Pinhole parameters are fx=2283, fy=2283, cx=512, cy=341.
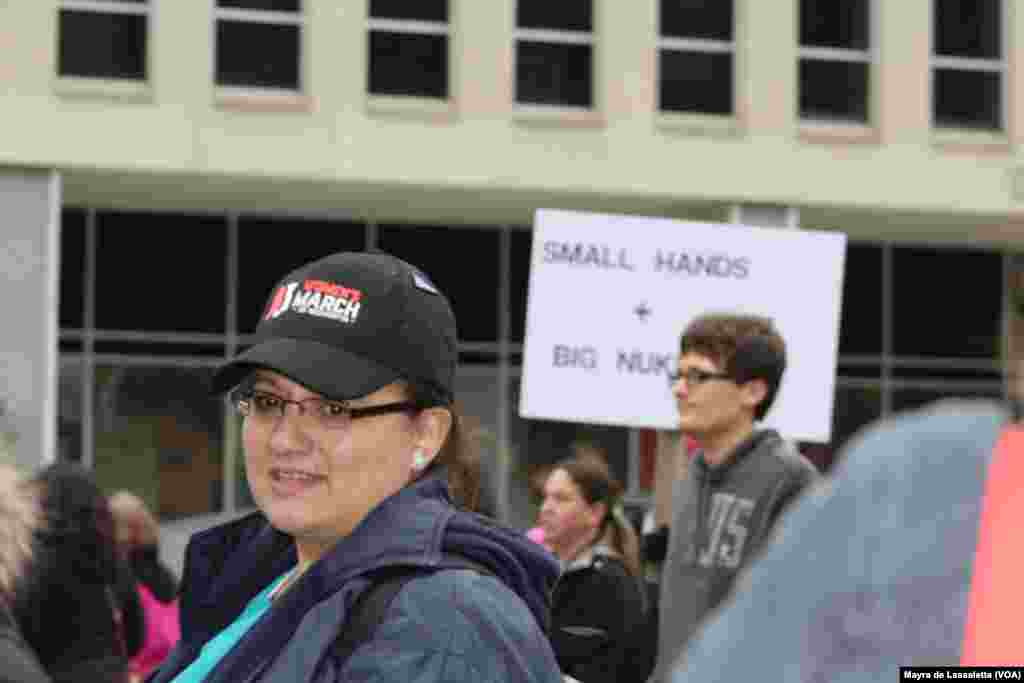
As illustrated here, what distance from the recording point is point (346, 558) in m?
2.33

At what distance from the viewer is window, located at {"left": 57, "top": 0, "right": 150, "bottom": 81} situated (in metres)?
26.6

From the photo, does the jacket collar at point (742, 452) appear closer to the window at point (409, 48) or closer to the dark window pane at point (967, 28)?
the window at point (409, 48)

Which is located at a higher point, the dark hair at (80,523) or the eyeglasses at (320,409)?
the eyeglasses at (320,409)

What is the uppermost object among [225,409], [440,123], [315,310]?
[440,123]

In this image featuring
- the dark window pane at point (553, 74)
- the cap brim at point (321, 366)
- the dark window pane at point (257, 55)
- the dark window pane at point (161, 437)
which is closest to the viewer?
the cap brim at point (321, 366)

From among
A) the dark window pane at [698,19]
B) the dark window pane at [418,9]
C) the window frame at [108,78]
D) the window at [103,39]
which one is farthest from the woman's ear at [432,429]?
the dark window pane at [698,19]

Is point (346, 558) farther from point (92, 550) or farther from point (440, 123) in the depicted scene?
point (440, 123)

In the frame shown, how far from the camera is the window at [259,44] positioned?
89.0 feet

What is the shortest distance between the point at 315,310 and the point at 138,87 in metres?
24.2

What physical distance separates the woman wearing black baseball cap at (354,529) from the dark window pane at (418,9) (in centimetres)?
2562

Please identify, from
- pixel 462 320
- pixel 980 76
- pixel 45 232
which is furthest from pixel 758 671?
pixel 980 76

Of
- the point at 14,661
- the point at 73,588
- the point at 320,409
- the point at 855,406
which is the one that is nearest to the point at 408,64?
the point at 855,406

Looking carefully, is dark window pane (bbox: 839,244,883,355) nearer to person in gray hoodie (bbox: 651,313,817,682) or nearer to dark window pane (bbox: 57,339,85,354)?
dark window pane (bbox: 57,339,85,354)

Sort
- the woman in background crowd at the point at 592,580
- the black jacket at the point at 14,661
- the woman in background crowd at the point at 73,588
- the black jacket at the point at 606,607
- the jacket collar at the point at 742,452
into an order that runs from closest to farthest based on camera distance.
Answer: the black jacket at the point at 14,661 < the woman in background crowd at the point at 592,580 < the black jacket at the point at 606,607 < the jacket collar at the point at 742,452 < the woman in background crowd at the point at 73,588
